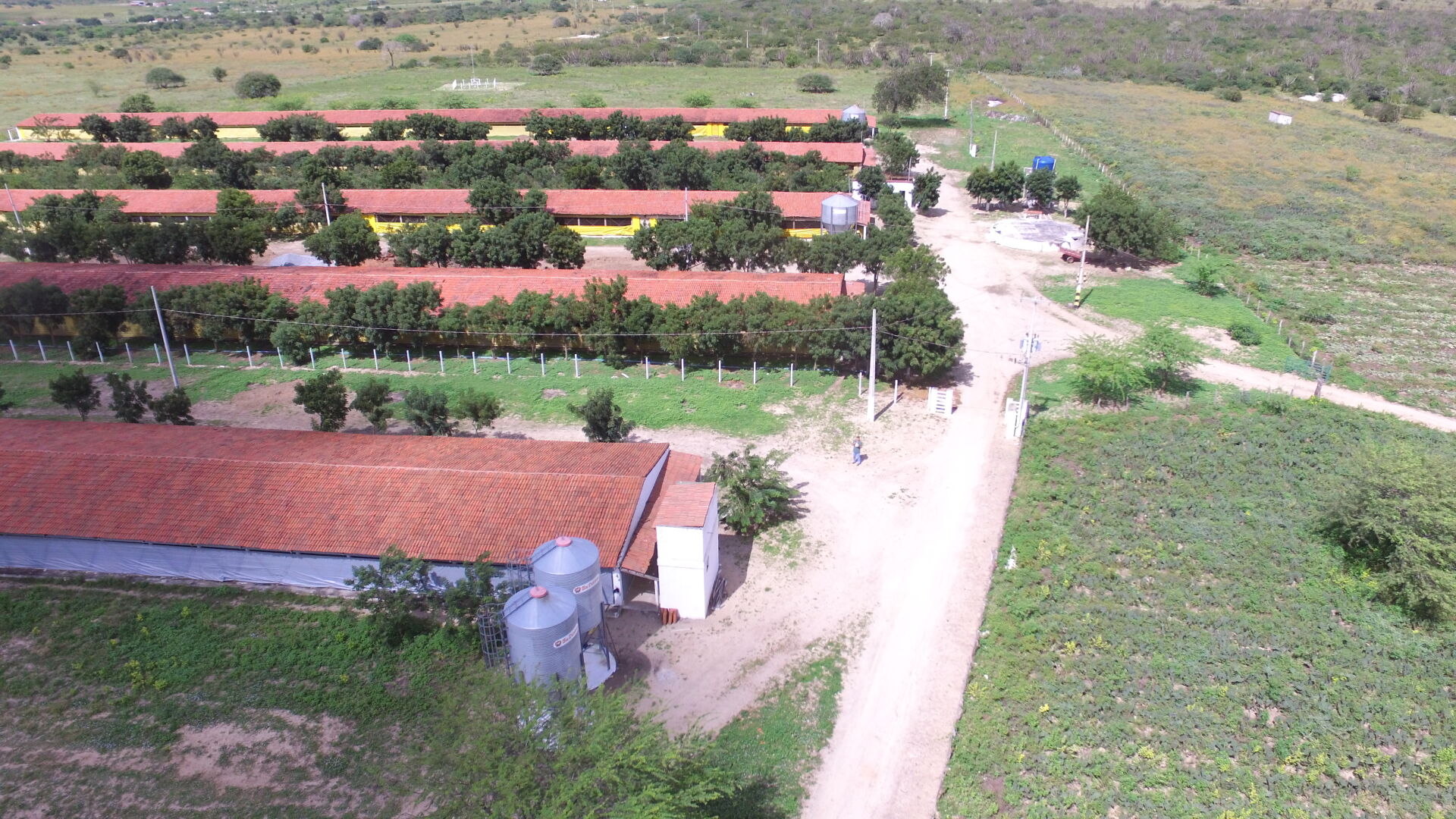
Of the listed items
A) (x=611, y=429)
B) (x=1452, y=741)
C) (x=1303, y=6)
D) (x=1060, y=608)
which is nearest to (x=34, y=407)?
(x=611, y=429)

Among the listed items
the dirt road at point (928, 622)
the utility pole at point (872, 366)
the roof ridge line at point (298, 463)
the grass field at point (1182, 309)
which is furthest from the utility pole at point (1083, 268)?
the roof ridge line at point (298, 463)

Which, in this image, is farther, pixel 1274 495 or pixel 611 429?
pixel 611 429

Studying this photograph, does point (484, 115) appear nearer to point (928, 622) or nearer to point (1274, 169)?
point (1274, 169)

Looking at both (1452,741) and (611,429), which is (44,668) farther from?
(1452,741)

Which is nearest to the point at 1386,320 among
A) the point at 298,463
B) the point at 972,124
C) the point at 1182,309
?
the point at 1182,309

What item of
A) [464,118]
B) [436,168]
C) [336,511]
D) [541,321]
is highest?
[464,118]

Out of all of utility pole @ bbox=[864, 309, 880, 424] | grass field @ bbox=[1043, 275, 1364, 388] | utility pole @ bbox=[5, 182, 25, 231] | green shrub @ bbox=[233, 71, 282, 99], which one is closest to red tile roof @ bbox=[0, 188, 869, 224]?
utility pole @ bbox=[5, 182, 25, 231]

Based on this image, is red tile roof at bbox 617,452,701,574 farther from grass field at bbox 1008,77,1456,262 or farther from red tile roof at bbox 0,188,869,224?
grass field at bbox 1008,77,1456,262
